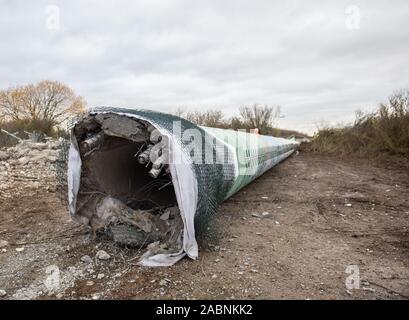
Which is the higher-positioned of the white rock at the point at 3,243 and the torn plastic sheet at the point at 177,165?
the torn plastic sheet at the point at 177,165

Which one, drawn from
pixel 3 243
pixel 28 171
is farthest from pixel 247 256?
pixel 28 171

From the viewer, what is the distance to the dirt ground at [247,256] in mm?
3033

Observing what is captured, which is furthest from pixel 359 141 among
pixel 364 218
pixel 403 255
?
pixel 403 255

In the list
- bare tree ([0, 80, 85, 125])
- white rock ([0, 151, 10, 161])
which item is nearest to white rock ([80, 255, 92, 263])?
white rock ([0, 151, 10, 161])

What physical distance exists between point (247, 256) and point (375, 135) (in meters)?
10.6

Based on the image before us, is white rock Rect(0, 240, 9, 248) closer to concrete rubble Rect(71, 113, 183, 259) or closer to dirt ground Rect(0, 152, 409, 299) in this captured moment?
dirt ground Rect(0, 152, 409, 299)

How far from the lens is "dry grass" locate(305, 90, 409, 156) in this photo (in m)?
11.6

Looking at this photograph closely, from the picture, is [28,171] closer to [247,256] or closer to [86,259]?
[86,259]

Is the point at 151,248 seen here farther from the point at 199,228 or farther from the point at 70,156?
the point at 70,156

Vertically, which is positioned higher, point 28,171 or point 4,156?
point 4,156

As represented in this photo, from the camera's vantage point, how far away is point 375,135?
1255 centimetres

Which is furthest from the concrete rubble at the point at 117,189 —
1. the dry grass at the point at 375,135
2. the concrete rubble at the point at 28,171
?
the dry grass at the point at 375,135

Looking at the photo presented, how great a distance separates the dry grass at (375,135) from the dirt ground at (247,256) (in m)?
6.17

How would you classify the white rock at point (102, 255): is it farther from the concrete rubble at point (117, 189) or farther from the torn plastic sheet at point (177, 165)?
the torn plastic sheet at point (177, 165)
